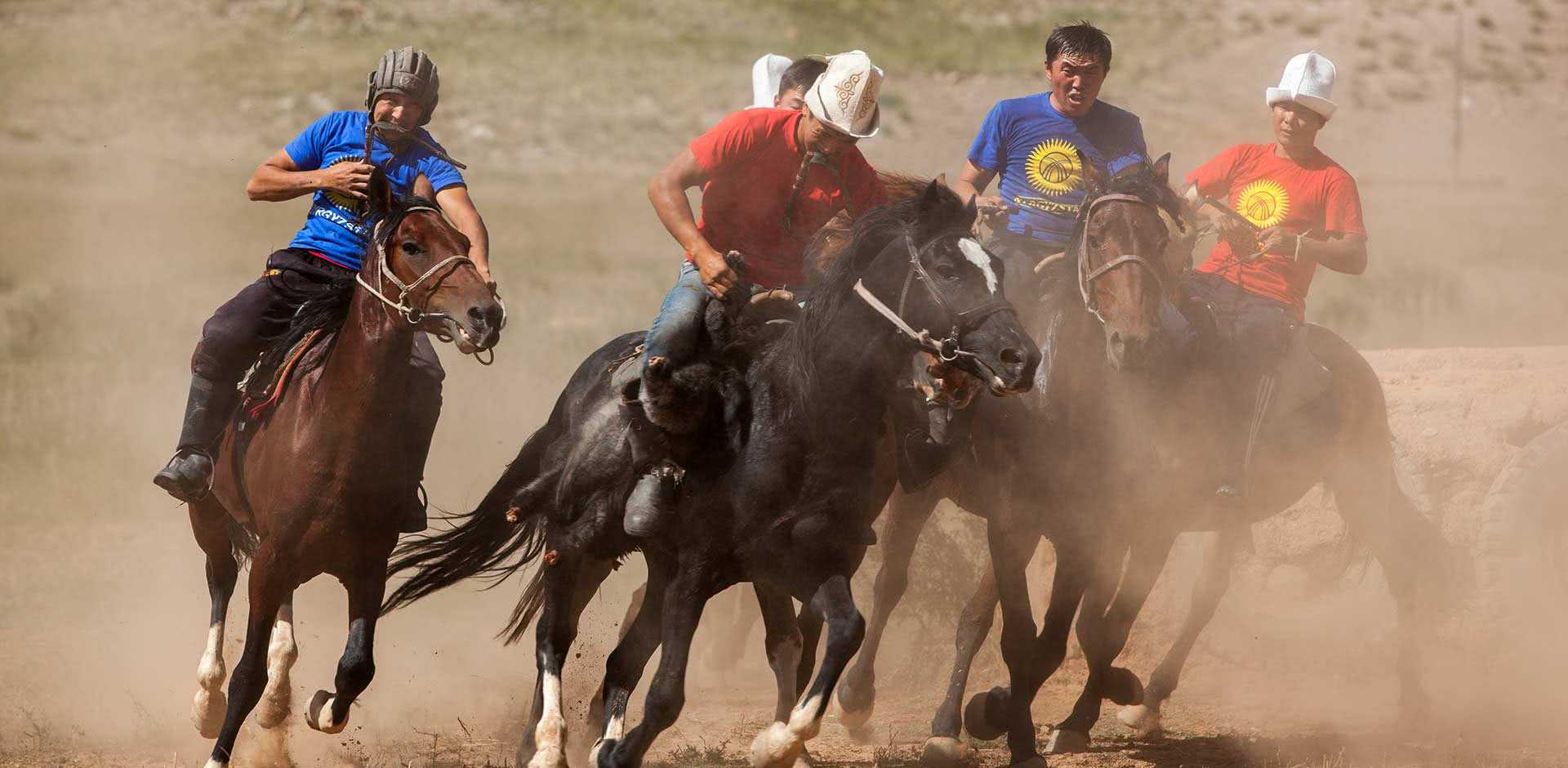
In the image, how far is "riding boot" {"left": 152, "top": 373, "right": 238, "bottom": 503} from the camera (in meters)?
7.45

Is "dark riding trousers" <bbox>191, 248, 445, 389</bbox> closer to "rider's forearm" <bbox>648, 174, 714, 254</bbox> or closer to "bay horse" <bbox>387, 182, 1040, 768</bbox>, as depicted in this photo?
"rider's forearm" <bbox>648, 174, 714, 254</bbox>

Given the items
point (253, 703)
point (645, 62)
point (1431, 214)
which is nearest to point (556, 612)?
point (253, 703)

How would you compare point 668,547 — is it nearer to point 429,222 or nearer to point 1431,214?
point 429,222

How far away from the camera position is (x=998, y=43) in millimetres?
43688

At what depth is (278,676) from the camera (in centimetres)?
775

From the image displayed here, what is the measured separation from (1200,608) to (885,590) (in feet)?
6.26

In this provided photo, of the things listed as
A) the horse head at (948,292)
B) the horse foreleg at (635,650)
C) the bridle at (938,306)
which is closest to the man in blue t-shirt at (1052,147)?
the horse head at (948,292)

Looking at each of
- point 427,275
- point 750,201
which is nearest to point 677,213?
point 750,201

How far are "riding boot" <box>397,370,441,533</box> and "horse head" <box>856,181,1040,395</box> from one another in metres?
2.11

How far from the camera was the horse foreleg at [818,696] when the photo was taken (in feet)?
19.8

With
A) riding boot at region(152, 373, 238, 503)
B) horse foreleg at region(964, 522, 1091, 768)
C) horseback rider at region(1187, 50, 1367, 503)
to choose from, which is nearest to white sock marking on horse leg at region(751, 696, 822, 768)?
horse foreleg at region(964, 522, 1091, 768)

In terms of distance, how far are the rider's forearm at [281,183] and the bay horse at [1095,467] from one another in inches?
120

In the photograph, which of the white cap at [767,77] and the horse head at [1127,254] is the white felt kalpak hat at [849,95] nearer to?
the horse head at [1127,254]

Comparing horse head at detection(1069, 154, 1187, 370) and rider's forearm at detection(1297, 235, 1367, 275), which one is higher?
rider's forearm at detection(1297, 235, 1367, 275)
